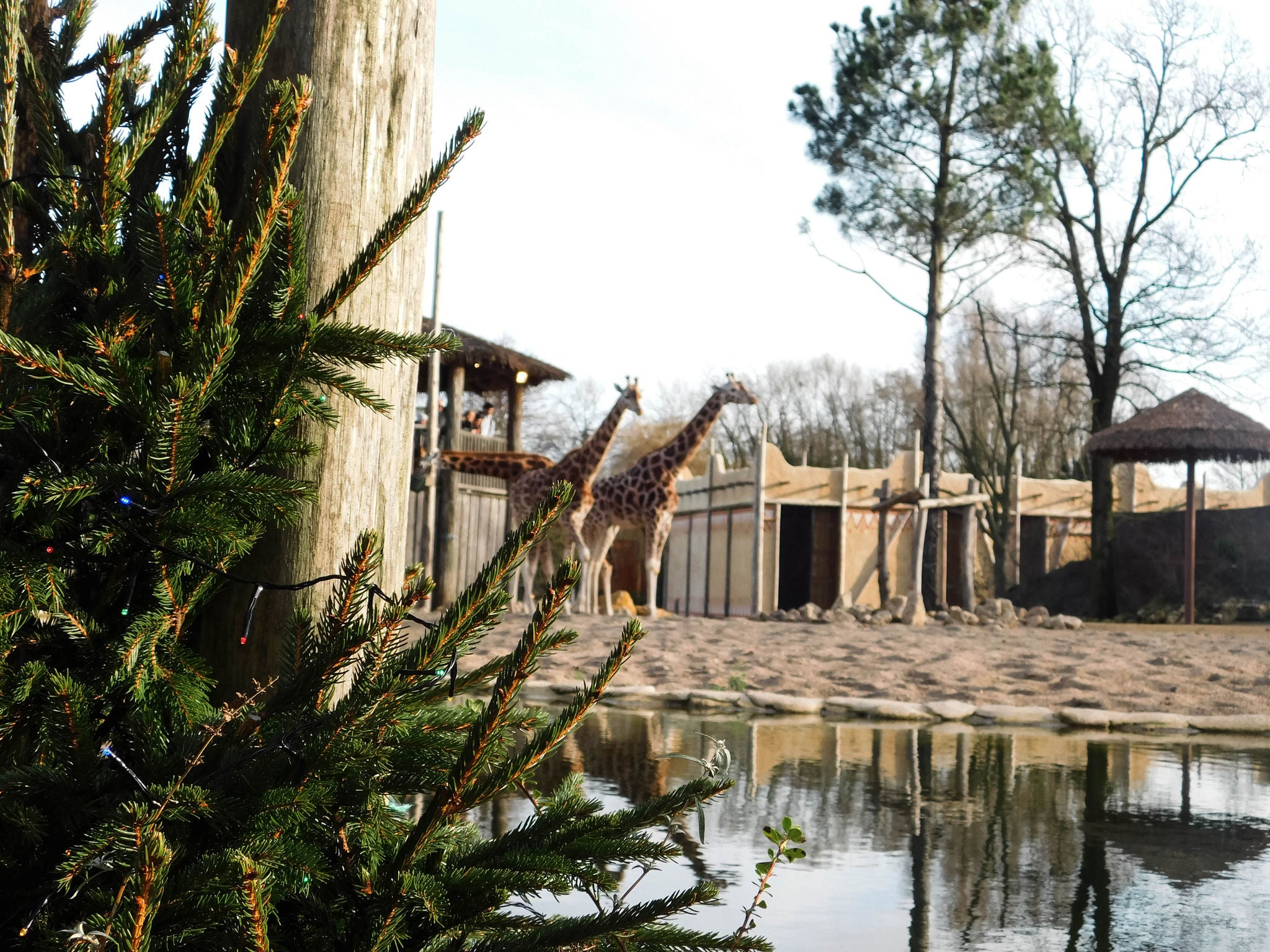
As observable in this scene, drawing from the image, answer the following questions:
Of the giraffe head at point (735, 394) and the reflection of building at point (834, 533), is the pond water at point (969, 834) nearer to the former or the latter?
the giraffe head at point (735, 394)

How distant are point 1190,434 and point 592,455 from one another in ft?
36.2

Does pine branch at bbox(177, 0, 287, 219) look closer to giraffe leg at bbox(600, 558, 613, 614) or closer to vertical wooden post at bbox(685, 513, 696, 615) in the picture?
giraffe leg at bbox(600, 558, 613, 614)

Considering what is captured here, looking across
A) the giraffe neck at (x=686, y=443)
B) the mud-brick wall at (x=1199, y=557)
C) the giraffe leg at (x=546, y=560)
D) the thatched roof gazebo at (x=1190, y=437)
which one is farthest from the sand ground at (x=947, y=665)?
the mud-brick wall at (x=1199, y=557)

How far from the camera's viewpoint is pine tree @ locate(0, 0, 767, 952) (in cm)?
140

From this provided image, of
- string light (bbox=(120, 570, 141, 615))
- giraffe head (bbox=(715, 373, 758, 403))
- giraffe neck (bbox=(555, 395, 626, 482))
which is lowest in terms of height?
string light (bbox=(120, 570, 141, 615))

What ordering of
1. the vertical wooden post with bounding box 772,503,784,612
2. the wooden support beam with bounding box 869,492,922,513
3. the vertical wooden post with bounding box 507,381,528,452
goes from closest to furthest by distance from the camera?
the wooden support beam with bounding box 869,492,922,513
the vertical wooden post with bounding box 507,381,528,452
the vertical wooden post with bounding box 772,503,784,612

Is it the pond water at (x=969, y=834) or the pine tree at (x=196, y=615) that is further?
the pond water at (x=969, y=834)

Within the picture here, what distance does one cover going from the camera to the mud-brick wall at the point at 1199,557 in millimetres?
24484

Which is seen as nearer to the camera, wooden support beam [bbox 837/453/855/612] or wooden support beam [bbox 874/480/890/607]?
wooden support beam [bbox 874/480/890/607]

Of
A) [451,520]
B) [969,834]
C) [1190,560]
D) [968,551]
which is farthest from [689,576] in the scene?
[969,834]

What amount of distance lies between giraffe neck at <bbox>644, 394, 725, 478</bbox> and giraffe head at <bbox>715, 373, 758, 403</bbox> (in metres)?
0.08

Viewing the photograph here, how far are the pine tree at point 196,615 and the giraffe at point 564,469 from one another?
14.3 meters

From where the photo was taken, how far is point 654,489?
17.2 metres

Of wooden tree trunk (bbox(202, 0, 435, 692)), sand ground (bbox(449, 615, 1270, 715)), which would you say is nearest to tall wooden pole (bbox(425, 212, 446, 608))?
sand ground (bbox(449, 615, 1270, 715))
